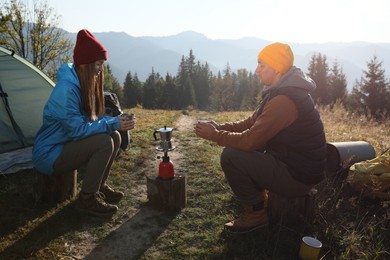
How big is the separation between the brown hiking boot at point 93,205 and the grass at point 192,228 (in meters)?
0.11

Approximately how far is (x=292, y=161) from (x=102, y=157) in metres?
2.46

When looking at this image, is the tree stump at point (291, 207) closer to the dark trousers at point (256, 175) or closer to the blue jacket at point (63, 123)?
the dark trousers at point (256, 175)

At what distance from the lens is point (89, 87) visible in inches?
167

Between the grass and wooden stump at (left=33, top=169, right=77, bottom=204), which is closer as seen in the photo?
the grass

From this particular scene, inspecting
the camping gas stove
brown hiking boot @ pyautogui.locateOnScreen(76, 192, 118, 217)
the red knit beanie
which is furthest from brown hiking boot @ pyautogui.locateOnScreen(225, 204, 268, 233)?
the red knit beanie

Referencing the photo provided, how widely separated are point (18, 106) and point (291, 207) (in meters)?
5.62

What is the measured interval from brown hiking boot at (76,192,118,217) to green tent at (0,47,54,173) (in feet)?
7.27

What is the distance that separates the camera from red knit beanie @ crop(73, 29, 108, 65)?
4125 millimetres

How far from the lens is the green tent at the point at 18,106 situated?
19.7 feet

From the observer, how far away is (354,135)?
31.8ft

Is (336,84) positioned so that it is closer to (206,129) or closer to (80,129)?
(206,129)

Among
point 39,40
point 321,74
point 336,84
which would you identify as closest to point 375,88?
point 336,84

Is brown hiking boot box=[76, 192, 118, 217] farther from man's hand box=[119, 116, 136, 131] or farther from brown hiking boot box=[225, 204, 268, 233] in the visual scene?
brown hiking boot box=[225, 204, 268, 233]

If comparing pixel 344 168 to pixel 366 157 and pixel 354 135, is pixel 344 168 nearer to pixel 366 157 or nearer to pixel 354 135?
pixel 366 157
